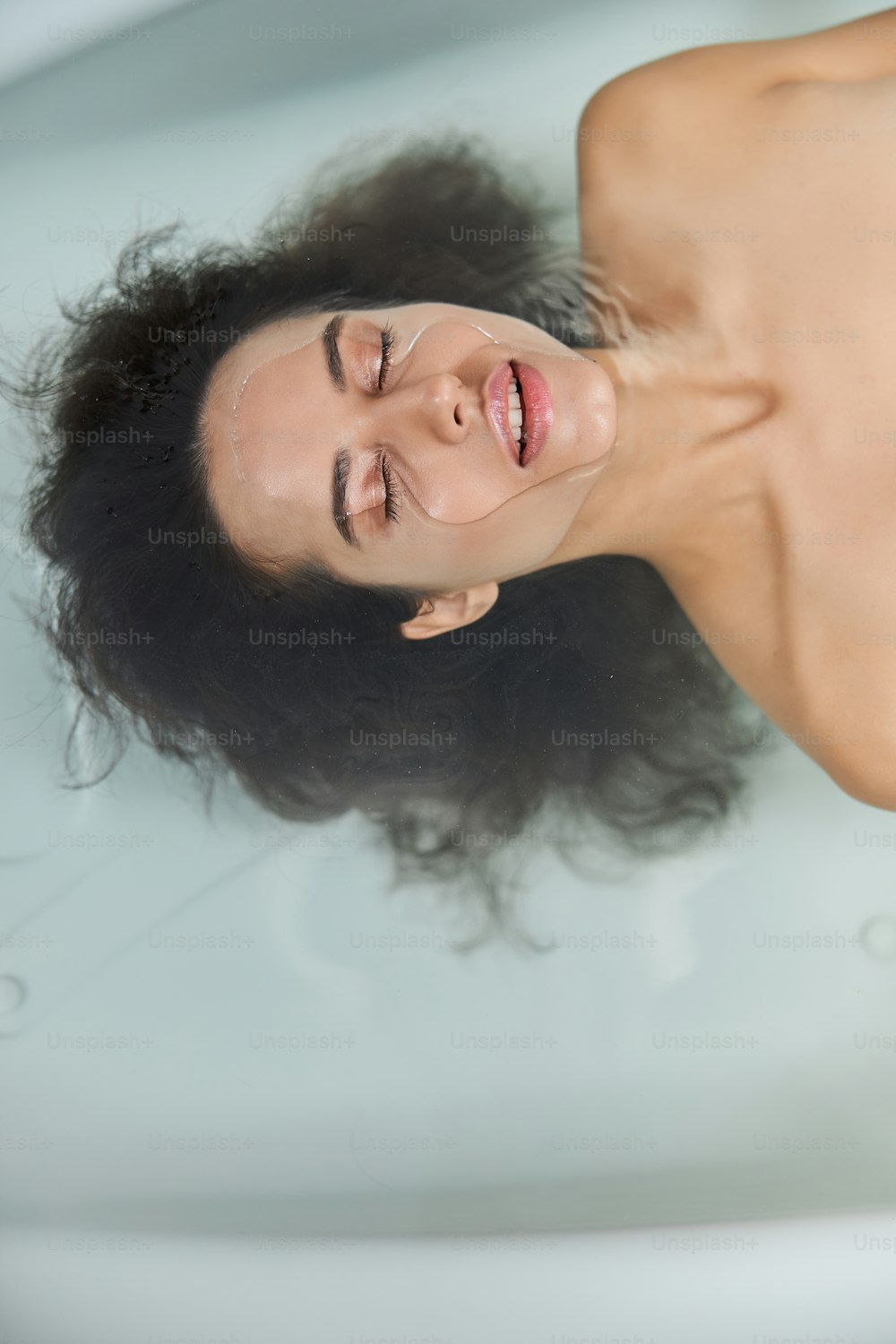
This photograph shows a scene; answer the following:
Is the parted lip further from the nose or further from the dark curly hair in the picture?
the dark curly hair

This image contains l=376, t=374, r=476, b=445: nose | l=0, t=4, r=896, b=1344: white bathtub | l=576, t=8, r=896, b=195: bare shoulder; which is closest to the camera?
l=376, t=374, r=476, b=445: nose

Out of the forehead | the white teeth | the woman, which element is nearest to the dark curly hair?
the woman

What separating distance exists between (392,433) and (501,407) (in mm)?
88

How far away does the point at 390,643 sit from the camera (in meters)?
1.09

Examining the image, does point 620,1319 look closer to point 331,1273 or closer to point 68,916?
point 331,1273

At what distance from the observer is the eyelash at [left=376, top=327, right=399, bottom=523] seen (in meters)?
0.81

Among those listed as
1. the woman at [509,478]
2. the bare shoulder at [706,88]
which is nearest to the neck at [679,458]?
the woman at [509,478]

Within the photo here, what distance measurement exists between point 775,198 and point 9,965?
1176 millimetres

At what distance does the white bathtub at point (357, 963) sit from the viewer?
1.12 m

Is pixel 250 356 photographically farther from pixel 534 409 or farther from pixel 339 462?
pixel 534 409

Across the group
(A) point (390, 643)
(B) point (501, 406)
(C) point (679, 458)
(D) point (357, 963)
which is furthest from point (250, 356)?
(D) point (357, 963)

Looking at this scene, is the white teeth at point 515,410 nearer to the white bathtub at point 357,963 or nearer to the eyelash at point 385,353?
the eyelash at point 385,353

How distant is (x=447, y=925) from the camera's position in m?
1.24

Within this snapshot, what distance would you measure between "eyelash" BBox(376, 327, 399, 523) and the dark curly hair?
19 centimetres
